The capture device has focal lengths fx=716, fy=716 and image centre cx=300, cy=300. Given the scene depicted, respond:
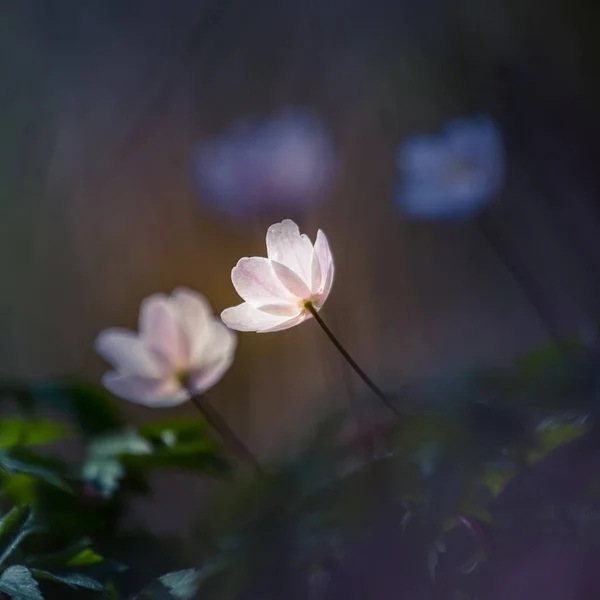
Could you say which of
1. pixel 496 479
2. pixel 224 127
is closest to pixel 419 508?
pixel 496 479

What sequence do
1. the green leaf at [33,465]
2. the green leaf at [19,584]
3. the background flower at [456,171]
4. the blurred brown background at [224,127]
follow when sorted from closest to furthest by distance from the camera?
the green leaf at [19,584], the green leaf at [33,465], the background flower at [456,171], the blurred brown background at [224,127]

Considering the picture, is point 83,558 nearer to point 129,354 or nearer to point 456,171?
point 129,354

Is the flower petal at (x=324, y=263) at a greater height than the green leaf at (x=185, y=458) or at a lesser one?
greater

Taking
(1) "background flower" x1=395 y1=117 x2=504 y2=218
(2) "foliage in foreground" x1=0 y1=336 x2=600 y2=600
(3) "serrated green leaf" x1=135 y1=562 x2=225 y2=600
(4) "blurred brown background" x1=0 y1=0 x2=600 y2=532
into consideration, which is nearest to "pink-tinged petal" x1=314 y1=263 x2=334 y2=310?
(2) "foliage in foreground" x1=0 y1=336 x2=600 y2=600

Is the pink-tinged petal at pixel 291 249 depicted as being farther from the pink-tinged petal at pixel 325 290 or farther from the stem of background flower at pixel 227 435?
the stem of background flower at pixel 227 435

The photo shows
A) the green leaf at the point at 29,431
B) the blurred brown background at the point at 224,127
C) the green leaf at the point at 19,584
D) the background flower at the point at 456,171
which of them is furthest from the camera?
the blurred brown background at the point at 224,127

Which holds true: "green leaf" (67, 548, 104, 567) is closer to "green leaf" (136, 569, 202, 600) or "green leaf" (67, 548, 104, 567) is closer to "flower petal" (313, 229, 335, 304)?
"green leaf" (136, 569, 202, 600)

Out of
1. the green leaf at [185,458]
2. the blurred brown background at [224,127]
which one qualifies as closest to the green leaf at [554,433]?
the green leaf at [185,458]
